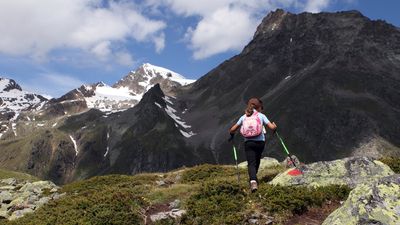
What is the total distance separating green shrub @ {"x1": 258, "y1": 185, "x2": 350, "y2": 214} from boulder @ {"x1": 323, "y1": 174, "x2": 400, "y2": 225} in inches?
135

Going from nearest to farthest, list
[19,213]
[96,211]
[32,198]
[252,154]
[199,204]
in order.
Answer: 1. [199,204]
2. [252,154]
3. [96,211]
4. [19,213]
5. [32,198]

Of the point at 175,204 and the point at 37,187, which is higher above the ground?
the point at 37,187

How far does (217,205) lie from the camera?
58.4 ft

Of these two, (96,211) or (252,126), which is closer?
(252,126)

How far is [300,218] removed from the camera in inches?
638

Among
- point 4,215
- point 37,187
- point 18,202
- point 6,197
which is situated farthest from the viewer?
→ point 37,187

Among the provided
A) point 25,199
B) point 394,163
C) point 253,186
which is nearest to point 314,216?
point 253,186

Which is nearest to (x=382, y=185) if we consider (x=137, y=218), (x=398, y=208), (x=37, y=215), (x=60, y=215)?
(x=398, y=208)

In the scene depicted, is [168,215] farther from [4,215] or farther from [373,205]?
[4,215]

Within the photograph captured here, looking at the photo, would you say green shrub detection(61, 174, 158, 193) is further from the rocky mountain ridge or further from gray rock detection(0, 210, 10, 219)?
the rocky mountain ridge

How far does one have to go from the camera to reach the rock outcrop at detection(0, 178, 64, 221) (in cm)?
2458

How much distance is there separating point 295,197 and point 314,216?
0.96 m

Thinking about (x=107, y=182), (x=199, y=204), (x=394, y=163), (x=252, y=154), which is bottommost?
(x=199, y=204)

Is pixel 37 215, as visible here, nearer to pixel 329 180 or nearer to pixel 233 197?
pixel 233 197
